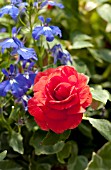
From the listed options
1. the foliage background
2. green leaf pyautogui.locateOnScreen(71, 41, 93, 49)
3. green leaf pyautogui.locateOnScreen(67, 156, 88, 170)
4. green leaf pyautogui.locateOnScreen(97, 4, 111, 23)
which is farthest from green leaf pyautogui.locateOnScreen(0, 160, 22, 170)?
green leaf pyautogui.locateOnScreen(97, 4, 111, 23)

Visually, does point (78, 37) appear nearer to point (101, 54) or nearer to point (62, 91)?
point (101, 54)

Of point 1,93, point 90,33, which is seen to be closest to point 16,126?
point 1,93

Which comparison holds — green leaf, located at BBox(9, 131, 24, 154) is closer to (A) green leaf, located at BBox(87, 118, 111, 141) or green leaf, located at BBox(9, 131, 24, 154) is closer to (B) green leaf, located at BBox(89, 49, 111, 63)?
(A) green leaf, located at BBox(87, 118, 111, 141)

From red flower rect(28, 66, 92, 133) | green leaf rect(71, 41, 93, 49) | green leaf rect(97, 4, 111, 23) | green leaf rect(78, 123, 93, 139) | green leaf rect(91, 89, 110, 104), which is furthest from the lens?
green leaf rect(97, 4, 111, 23)

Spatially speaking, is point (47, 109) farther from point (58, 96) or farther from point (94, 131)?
point (94, 131)

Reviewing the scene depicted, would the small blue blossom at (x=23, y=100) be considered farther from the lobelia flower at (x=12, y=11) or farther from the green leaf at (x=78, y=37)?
the green leaf at (x=78, y=37)

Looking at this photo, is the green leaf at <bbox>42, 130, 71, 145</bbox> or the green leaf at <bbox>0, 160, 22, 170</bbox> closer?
the green leaf at <bbox>42, 130, 71, 145</bbox>
